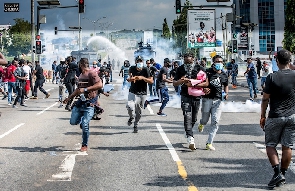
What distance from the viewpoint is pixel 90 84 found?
35.5 ft

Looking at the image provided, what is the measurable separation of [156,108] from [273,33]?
316 ft

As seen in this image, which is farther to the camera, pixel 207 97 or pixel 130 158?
pixel 207 97

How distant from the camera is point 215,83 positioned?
1095 cm

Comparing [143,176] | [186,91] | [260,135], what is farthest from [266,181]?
[260,135]

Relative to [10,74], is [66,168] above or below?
below

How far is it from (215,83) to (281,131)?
11.0ft

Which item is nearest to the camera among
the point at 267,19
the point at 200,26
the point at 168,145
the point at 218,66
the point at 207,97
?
the point at 218,66

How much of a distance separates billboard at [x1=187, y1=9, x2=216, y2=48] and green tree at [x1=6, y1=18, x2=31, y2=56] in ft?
281

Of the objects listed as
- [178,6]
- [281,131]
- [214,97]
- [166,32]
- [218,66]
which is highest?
[166,32]

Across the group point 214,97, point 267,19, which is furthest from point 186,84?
point 267,19

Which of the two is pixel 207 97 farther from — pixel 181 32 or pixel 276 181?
pixel 181 32

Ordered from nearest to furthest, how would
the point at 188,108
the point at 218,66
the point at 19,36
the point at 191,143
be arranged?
the point at 191,143
the point at 218,66
the point at 188,108
the point at 19,36

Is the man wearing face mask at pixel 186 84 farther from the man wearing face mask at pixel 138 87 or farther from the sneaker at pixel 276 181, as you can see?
the sneaker at pixel 276 181

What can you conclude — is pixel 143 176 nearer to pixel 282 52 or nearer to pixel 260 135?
pixel 282 52
